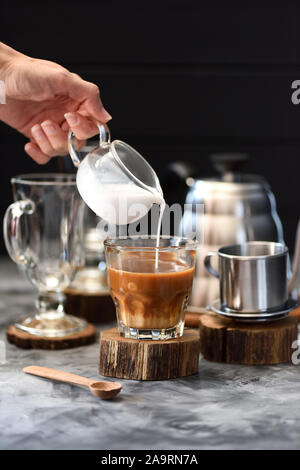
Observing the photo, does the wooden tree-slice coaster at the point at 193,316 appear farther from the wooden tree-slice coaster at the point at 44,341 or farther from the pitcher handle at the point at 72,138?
the pitcher handle at the point at 72,138

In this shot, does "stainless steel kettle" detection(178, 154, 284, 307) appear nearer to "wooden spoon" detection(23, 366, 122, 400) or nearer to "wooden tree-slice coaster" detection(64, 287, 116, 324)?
"wooden tree-slice coaster" detection(64, 287, 116, 324)

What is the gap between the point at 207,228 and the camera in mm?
1479

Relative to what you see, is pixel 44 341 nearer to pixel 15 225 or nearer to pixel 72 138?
pixel 15 225

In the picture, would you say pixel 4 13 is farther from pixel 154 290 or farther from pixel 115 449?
pixel 115 449

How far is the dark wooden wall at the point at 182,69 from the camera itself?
2443mm

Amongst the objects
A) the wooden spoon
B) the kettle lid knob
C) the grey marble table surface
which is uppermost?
the kettle lid knob

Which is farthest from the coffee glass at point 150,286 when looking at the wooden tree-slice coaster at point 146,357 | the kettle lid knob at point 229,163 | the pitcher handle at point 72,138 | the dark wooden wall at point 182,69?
the dark wooden wall at point 182,69

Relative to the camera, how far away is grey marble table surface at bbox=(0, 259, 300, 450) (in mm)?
882

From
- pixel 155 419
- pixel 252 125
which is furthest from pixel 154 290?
pixel 252 125

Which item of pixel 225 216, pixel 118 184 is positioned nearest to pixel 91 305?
pixel 225 216

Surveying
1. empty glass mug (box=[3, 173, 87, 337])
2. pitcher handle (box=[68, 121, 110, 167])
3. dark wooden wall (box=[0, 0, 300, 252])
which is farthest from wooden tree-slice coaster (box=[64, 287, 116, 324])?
dark wooden wall (box=[0, 0, 300, 252])

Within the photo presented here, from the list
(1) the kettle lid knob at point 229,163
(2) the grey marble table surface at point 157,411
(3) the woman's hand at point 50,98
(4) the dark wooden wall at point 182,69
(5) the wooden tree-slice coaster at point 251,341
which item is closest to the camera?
(2) the grey marble table surface at point 157,411

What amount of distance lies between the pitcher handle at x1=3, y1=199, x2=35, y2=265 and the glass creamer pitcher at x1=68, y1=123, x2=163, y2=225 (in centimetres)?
21

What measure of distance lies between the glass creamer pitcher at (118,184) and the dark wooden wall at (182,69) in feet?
4.60
